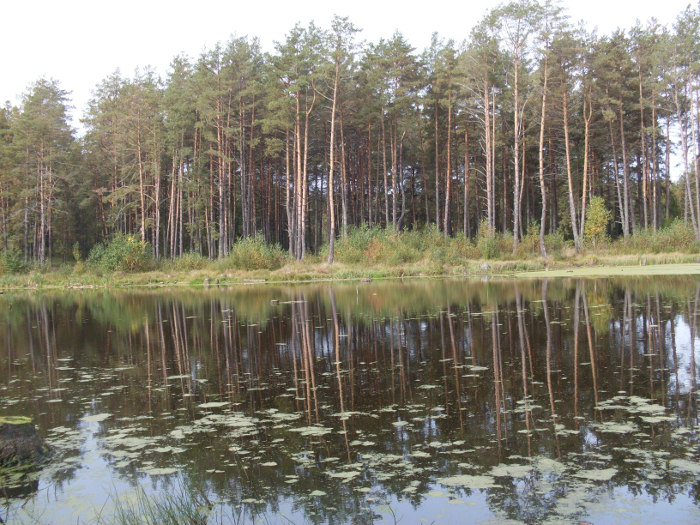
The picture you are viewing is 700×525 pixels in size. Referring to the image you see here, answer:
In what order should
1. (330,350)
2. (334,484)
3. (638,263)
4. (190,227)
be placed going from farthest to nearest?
(190,227)
(638,263)
(330,350)
(334,484)

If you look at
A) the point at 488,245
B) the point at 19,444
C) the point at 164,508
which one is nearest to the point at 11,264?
the point at 488,245

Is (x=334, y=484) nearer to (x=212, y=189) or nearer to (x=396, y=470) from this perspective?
(x=396, y=470)

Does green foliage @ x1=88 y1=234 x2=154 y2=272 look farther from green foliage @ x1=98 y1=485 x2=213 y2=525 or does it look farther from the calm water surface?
green foliage @ x1=98 y1=485 x2=213 y2=525

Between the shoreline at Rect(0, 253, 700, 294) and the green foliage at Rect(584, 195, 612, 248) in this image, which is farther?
the green foliage at Rect(584, 195, 612, 248)

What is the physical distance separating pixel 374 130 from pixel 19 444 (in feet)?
145

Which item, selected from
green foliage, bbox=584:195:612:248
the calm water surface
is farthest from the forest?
the calm water surface

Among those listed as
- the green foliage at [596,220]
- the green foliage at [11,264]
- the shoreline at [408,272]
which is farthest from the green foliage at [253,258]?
the green foliage at [596,220]

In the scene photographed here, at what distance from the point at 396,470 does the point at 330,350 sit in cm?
607

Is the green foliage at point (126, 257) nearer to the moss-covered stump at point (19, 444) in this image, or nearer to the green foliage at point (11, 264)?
the green foliage at point (11, 264)

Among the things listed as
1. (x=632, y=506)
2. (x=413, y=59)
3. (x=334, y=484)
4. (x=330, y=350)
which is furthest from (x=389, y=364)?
(x=413, y=59)

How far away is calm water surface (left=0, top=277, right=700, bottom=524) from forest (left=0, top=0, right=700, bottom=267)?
2332cm

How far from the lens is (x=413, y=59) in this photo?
39906 mm

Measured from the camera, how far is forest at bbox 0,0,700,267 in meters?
34.9

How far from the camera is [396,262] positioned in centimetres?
3206
